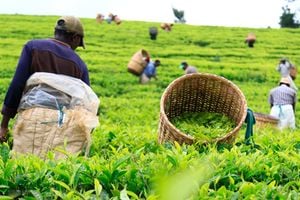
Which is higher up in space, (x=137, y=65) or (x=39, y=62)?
(x=39, y=62)

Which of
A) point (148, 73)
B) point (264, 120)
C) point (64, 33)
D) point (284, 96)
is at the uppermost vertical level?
point (64, 33)

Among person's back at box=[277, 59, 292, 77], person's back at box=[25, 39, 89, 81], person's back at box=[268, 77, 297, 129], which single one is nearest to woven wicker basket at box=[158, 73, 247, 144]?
person's back at box=[25, 39, 89, 81]

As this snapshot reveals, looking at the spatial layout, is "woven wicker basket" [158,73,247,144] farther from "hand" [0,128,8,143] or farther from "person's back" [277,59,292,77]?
"person's back" [277,59,292,77]

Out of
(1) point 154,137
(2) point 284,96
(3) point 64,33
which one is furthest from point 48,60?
(2) point 284,96

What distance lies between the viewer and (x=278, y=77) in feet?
60.6

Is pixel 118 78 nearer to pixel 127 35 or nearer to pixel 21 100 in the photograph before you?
pixel 127 35

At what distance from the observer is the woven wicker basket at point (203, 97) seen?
4602 mm

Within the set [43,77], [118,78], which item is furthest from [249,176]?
[118,78]

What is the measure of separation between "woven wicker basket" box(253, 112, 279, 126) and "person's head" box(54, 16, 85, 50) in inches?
181

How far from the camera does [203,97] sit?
4801mm

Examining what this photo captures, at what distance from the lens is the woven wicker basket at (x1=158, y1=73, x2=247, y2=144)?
15.1 feet

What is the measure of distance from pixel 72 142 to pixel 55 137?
0.35ft

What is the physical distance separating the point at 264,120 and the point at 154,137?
13.9 ft

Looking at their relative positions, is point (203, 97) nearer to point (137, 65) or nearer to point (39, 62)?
point (39, 62)
